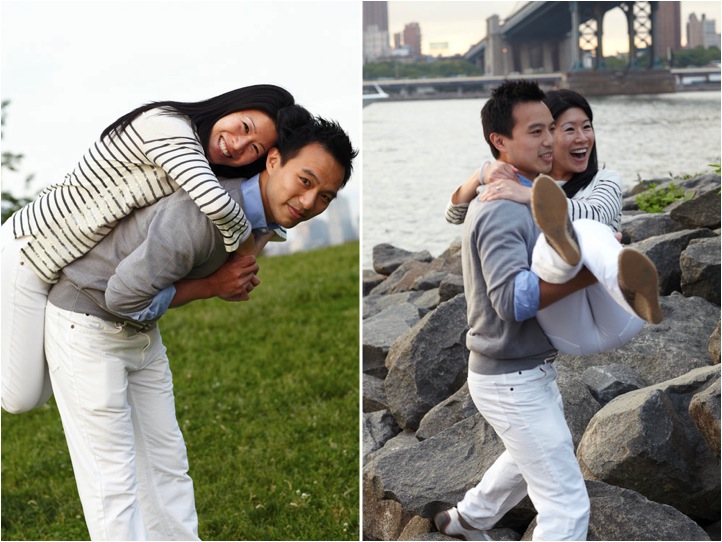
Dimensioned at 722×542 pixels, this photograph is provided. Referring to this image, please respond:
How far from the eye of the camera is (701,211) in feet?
13.5

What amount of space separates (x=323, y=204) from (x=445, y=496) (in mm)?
994

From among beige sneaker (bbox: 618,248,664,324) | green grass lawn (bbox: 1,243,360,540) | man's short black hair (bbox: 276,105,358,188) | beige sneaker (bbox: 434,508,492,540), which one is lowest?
green grass lawn (bbox: 1,243,360,540)

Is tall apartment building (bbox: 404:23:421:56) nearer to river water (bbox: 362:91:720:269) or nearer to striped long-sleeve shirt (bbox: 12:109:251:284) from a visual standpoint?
river water (bbox: 362:91:720:269)

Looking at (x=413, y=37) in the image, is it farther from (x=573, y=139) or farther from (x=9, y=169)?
(x=9, y=169)

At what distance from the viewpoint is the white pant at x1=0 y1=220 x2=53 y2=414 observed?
2.39 metres

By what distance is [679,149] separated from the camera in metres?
4.81

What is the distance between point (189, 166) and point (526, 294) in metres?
0.81

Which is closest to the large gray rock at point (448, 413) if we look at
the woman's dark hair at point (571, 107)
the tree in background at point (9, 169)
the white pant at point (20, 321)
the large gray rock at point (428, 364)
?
the large gray rock at point (428, 364)

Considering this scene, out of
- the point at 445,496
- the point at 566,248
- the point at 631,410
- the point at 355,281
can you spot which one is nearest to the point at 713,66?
the point at 631,410

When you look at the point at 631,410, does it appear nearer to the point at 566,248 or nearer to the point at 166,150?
the point at 566,248

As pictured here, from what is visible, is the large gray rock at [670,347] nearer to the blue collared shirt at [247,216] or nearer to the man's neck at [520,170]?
the man's neck at [520,170]

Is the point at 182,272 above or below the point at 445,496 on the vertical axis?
above

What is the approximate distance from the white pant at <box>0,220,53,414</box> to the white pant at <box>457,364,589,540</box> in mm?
1126

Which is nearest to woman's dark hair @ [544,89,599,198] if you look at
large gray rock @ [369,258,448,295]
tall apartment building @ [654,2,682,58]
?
tall apartment building @ [654,2,682,58]
